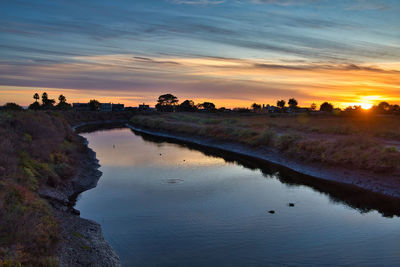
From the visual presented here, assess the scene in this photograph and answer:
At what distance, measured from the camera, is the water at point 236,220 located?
611 inches

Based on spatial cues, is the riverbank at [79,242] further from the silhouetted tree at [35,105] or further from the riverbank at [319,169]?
the silhouetted tree at [35,105]

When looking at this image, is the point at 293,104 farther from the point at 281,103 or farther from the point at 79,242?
the point at 79,242

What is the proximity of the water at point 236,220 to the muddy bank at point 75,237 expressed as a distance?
814mm

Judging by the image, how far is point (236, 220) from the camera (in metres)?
20.1

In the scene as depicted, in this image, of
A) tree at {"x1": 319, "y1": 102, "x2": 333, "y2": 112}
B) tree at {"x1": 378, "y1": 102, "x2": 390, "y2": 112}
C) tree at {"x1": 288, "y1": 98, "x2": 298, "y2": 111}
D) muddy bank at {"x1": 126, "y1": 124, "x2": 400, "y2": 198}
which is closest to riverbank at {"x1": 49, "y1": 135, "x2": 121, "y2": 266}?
muddy bank at {"x1": 126, "y1": 124, "x2": 400, "y2": 198}

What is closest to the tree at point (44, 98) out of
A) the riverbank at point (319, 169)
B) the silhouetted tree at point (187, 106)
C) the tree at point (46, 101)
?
the tree at point (46, 101)

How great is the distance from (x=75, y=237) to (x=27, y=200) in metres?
2.87

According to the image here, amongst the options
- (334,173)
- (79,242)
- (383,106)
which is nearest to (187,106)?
(383,106)

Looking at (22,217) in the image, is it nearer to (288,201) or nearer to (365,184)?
(288,201)

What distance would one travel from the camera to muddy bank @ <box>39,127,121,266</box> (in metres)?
13.1

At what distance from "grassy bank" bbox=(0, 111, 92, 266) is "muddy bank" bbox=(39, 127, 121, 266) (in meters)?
0.59

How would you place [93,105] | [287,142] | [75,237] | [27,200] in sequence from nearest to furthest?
1. [75,237]
2. [27,200]
3. [287,142]
4. [93,105]

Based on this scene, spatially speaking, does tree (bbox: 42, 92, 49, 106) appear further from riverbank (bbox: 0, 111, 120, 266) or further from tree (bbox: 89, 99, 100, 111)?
riverbank (bbox: 0, 111, 120, 266)

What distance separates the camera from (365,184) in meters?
28.6
